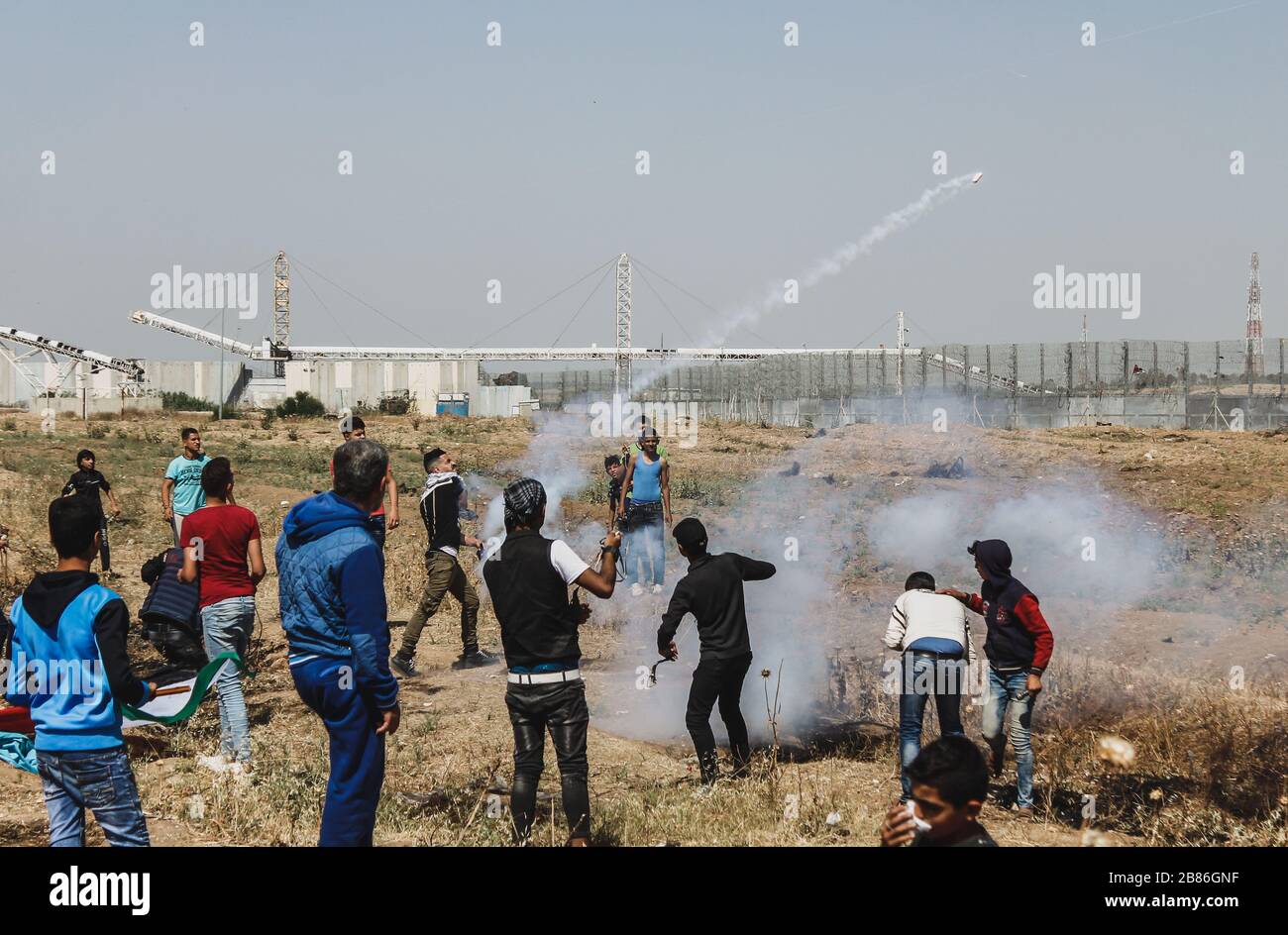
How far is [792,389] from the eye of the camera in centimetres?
4350

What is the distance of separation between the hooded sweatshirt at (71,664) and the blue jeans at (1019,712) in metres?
4.33

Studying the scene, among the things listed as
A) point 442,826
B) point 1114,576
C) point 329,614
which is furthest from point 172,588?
point 1114,576

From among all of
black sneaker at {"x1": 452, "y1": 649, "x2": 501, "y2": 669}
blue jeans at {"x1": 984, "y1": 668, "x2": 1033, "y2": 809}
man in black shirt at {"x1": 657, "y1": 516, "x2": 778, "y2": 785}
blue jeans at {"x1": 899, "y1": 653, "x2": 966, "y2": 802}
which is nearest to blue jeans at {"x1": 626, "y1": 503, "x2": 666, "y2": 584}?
black sneaker at {"x1": 452, "y1": 649, "x2": 501, "y2": 669}

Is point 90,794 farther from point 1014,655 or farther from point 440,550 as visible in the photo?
point 440,550

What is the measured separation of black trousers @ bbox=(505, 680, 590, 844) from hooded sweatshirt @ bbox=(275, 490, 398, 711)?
820 mm

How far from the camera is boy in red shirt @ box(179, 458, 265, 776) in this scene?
654 centimetres

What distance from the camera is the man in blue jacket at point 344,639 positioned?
14.3 ft

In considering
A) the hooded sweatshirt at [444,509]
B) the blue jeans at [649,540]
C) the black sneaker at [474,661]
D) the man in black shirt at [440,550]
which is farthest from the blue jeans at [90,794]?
the blue jeans at [649,540]

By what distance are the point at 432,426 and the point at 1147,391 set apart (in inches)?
971

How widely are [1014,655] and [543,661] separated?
2.69 meters
